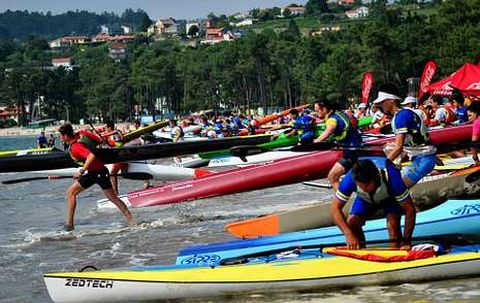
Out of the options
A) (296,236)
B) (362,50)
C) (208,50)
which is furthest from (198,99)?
→ (296,236)

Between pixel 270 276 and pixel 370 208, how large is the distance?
113 centimetres

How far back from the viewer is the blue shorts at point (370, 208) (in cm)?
827

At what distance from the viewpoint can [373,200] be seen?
27.0 ft

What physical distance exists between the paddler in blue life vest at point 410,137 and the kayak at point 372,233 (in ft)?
1.51

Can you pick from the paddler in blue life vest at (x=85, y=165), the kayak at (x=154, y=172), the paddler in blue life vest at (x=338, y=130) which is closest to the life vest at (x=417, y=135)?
the paddler in blue life vest at (x=338, y=130)

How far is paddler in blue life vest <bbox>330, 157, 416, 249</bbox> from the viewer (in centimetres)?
800

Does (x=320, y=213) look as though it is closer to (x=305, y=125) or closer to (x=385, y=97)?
(x=385, y=97)

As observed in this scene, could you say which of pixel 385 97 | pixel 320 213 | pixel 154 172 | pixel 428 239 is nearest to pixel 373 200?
pixel 428 239

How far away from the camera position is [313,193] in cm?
1716

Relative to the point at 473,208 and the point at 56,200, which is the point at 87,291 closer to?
the point at 473,208

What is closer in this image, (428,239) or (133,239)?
(428,239)

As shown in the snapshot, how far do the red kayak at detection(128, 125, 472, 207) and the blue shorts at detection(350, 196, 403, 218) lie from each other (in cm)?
578

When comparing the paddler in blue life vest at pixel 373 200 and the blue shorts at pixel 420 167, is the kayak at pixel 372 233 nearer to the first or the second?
the blue shorts at pixel 420 167

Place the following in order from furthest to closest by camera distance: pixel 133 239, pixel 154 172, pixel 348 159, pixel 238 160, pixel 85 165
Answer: pixel 238 160
pixel 154 172
pixel 85 165
pixel 133 239
pixel 348 159
